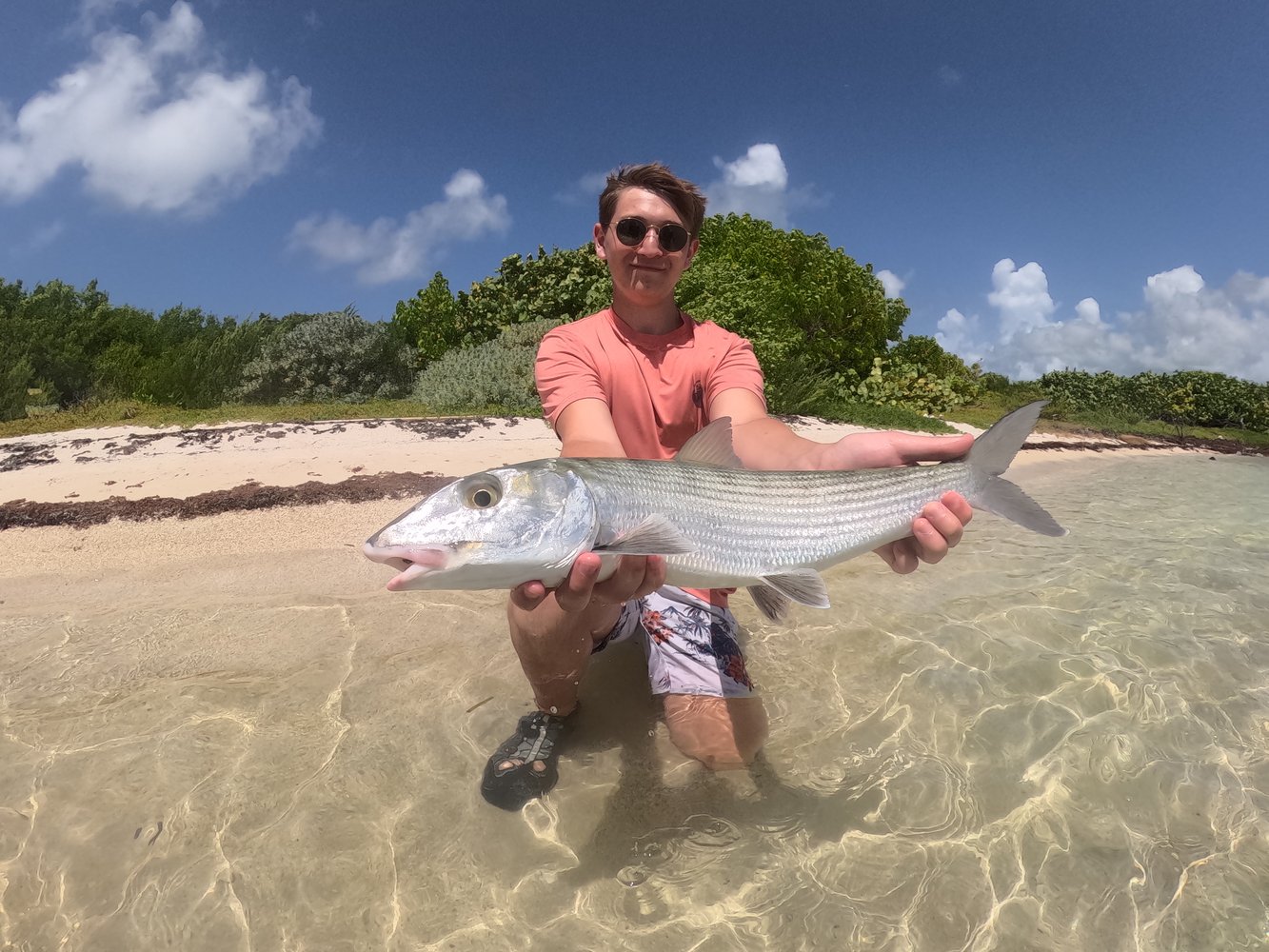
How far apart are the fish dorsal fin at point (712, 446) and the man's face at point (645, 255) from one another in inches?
58.0

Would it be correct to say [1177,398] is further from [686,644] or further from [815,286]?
[686,644]

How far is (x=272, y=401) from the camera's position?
72.7 ft

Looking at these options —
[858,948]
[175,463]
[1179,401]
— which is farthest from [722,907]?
[1179,401]

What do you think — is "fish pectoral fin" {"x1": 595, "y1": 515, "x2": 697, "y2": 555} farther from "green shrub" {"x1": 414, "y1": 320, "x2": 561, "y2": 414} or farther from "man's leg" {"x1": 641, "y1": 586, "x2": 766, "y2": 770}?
"green shrub" {"x1": 414, "y1": 320, "x2": 561, "y2": 414}

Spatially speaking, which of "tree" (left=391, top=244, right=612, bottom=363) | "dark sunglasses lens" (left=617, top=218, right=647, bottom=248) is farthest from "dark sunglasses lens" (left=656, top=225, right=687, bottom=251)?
"tree" (left=391, top=244, right=612, bottom=363)

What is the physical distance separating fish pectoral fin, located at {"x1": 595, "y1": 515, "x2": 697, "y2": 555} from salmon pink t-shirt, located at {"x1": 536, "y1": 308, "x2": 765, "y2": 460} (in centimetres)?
146

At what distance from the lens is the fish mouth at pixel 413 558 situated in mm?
2396

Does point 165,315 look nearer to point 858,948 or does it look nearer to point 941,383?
point 941,383

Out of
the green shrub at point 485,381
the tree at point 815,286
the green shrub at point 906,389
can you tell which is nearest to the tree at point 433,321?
the green shrub at point 485,381

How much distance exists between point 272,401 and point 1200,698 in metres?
23.6

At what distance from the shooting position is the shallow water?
2963mm

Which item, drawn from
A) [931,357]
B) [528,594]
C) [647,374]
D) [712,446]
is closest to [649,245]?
[647,374]

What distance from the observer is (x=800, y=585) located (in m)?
3.22

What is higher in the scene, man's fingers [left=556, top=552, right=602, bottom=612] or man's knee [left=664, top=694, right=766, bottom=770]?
man's fingers [left=556, top=552, right=602, bottom=612]
